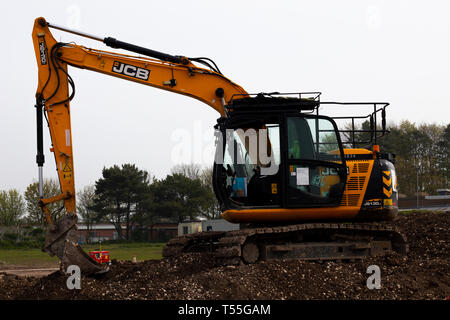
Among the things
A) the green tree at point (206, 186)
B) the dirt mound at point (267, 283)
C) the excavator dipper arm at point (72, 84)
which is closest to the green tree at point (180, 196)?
the green tree at point (206, 186)

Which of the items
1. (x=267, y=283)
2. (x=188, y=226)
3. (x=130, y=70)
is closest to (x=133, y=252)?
(x=188, y=226)

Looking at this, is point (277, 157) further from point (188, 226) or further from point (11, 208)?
point (11, 208)

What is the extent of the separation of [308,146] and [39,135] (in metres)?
5.47

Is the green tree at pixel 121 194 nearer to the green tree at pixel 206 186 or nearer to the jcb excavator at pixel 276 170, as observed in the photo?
the green tree at pixel 206 186

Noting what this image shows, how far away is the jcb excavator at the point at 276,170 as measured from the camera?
1101 centimetres

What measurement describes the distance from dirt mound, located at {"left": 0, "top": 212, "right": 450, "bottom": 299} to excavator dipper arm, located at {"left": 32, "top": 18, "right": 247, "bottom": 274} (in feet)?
2.73

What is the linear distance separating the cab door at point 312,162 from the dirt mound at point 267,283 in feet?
4.34

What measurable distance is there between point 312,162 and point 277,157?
0.70 meters

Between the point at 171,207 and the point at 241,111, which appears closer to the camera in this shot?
the point at 241,111

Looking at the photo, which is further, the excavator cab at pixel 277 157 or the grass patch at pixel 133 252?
the grass patch at pixel 133 252

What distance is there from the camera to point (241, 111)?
1148cm
